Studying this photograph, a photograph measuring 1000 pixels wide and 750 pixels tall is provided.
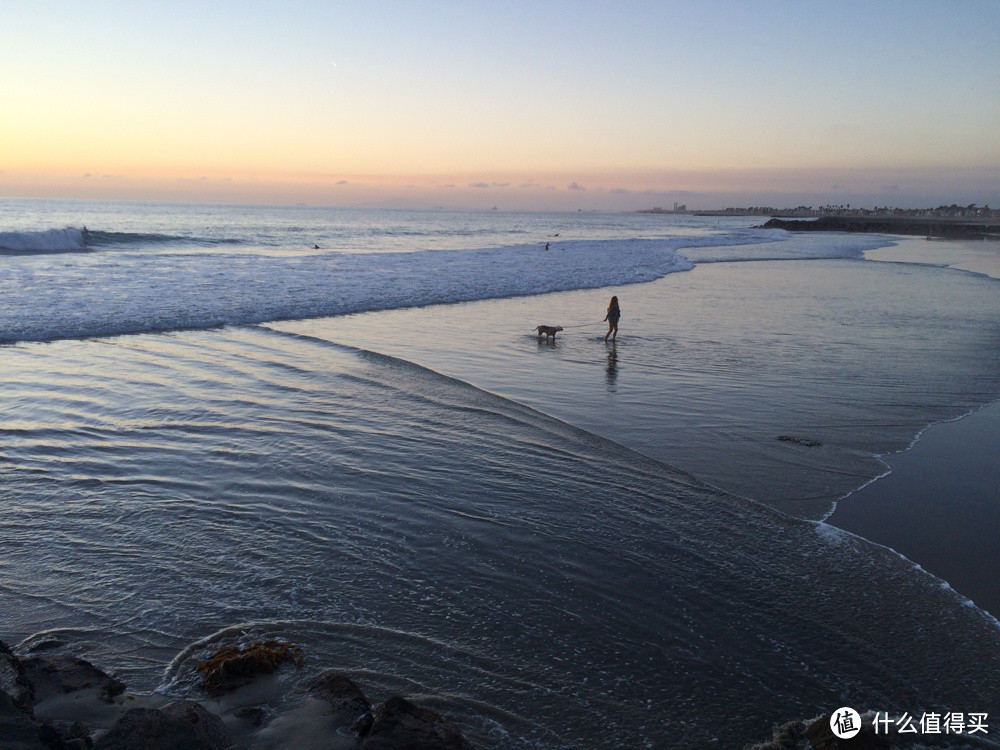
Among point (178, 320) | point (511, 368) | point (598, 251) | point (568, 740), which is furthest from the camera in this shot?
point (598, 251)

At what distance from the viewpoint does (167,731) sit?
10.9ft

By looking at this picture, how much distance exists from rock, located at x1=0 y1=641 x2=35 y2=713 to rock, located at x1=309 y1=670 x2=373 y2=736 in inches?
57.3

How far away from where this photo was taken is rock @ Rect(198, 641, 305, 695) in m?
4.09

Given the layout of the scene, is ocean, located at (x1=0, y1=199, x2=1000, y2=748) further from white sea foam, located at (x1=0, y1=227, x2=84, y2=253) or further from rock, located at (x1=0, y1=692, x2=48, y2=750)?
white sea foam, located at (x1=0, y1=227, x2=84, y2=253)

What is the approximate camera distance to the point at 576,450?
8.81 m

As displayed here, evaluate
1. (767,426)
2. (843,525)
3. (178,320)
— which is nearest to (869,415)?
(767,426)

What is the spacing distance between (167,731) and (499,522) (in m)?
3.72

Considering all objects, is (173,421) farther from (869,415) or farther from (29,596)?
(869,415)

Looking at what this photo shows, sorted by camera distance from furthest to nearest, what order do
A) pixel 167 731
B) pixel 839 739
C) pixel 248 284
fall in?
pixel 248 284 < pixel 839 739 < pixel 167 731

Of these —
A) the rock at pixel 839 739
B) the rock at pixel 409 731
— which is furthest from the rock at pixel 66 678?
the rock at pixel 839 739

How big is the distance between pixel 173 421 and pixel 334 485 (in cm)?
350

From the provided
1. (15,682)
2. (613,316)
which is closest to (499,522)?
(15,682)

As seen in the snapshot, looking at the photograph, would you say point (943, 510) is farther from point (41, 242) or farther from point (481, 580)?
point (41, 242)

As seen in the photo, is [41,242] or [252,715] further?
[41,242]
